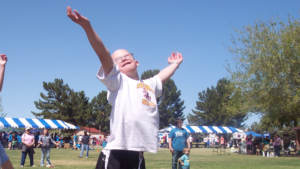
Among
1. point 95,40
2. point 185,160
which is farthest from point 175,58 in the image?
point 185,160

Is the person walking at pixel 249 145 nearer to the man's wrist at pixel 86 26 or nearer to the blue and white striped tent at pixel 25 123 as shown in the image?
the blue and white striped tent at pixel 25 123

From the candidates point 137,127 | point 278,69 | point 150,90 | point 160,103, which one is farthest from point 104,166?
point 160,103

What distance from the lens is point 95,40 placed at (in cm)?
238

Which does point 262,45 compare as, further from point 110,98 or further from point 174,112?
point 174,112

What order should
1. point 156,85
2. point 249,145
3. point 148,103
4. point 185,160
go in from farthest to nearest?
1. point 249,145
2. point 185,160
3. point 156,85
4. point 148,103

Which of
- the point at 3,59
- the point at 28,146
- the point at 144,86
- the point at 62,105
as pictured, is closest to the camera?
the point at 144,86

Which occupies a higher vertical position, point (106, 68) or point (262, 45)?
point (262, 45)

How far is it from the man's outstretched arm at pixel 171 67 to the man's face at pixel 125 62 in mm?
506

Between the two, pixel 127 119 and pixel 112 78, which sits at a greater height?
pixel 112 78

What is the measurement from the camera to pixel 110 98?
111 inches

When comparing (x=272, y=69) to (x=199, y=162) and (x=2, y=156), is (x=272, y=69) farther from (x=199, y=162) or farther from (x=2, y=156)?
(x=2, y=156)

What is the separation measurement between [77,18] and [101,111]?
81.4 metres

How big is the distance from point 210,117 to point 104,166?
82381 mm

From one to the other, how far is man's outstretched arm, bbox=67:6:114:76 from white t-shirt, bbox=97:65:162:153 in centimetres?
8
